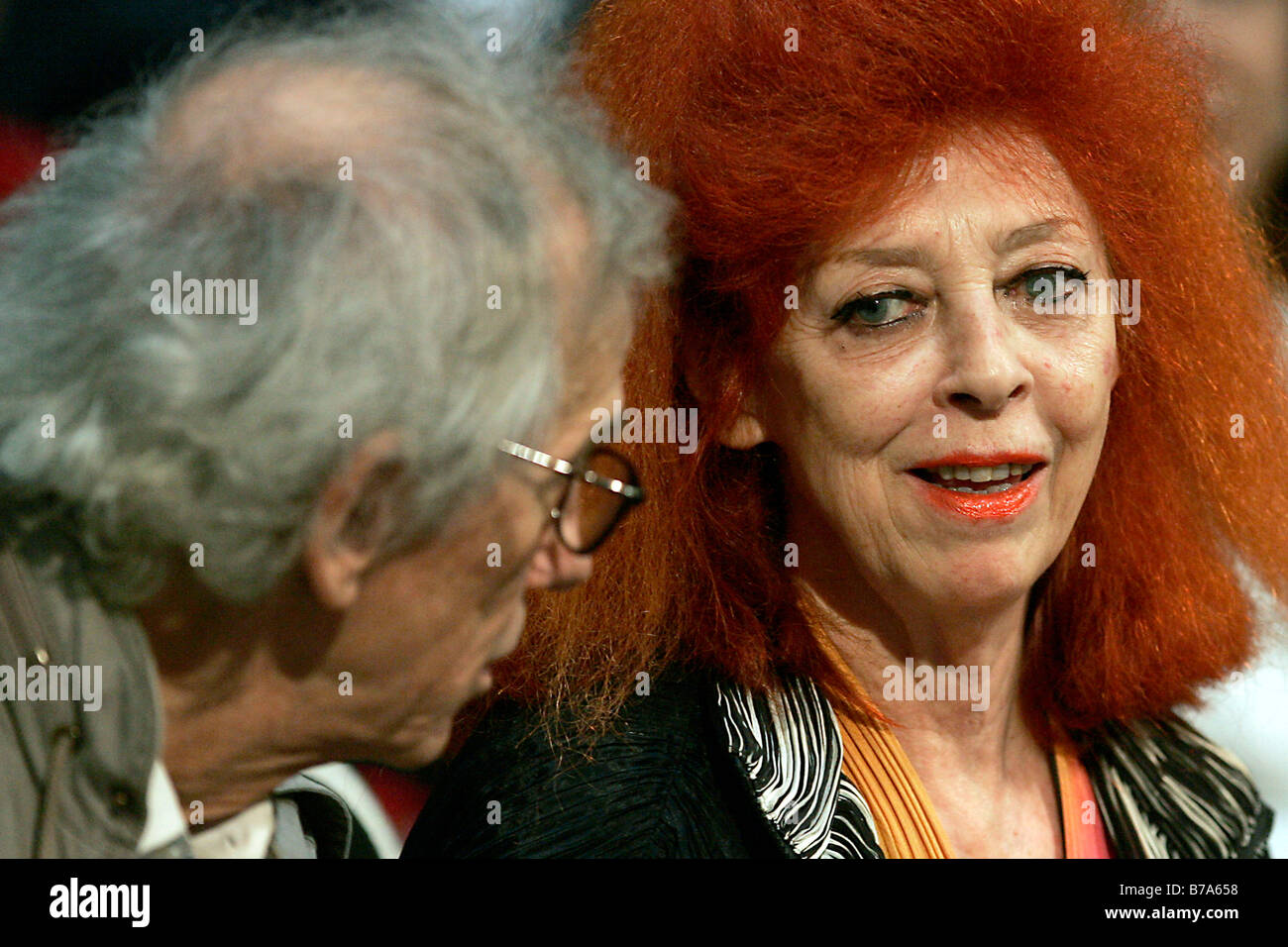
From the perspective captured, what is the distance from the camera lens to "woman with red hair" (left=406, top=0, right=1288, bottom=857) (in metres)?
1.33

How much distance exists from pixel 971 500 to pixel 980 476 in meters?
0.03

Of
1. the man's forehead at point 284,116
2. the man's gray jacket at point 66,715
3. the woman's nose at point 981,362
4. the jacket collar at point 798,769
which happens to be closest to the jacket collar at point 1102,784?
the jacket collar at point 798,769

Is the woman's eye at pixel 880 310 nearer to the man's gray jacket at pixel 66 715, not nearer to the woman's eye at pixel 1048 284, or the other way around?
the woman's eye at pixel 1048 284

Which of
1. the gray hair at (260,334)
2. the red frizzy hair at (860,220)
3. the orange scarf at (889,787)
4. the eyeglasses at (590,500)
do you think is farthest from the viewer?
the orange scarf at (889,787)

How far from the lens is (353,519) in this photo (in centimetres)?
105

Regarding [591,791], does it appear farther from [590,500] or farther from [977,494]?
[977,494]

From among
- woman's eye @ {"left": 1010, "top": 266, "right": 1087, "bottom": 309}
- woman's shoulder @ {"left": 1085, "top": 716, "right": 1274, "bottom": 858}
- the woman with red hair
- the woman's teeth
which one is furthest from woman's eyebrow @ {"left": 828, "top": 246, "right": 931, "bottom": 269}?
woman's shoulder @ {"left": 1085, "top": 716, "right": 1274, "bottom": 858}

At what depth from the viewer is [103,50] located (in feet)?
4.54

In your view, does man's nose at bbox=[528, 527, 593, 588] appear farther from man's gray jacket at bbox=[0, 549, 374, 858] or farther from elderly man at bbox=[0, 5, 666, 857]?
man's gray jacket at bbox=[0, 549, 374, 858]

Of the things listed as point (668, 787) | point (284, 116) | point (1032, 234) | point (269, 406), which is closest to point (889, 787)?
point (668, 787)

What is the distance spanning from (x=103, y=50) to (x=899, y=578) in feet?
3.35

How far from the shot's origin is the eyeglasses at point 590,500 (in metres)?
1.15
